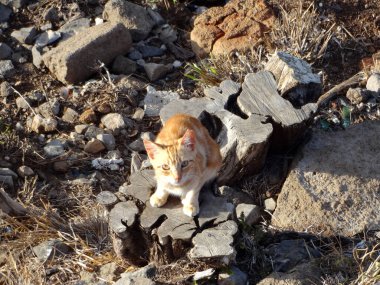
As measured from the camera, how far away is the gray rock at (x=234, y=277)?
473 cm

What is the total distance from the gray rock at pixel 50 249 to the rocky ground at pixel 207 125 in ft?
0.05

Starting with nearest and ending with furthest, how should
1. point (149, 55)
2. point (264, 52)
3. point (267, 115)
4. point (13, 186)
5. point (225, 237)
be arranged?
point (225, 237) → point (267, 115) → point (13, 186) → point (264, 52) → point (149, 55)

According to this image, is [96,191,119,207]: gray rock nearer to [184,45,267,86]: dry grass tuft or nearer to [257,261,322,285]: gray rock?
[257,261,322,285]: gray rock

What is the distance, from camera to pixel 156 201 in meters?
4.75

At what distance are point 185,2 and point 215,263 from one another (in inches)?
140

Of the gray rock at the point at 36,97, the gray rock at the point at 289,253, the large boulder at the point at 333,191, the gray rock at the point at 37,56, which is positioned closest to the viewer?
the gray rock at the point at 289,253

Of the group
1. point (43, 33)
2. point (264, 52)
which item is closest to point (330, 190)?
point (264, 52)

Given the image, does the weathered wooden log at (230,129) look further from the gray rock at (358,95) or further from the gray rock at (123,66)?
the gray rock at (123,66)

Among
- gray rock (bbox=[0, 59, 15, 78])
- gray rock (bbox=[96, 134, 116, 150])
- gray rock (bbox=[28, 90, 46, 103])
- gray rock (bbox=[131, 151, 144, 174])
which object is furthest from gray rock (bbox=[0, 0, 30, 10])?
gray rock (bbox=[131, 151, 144, 174])

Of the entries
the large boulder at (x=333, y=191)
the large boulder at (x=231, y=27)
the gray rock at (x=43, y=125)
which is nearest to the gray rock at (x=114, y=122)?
the gray rock at (x=43, y=125)

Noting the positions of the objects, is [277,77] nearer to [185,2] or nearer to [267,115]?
[267,115]

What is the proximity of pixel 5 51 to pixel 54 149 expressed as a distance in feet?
4.64

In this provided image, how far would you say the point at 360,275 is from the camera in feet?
15.2

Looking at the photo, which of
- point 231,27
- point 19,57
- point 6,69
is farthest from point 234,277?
point 19,57
